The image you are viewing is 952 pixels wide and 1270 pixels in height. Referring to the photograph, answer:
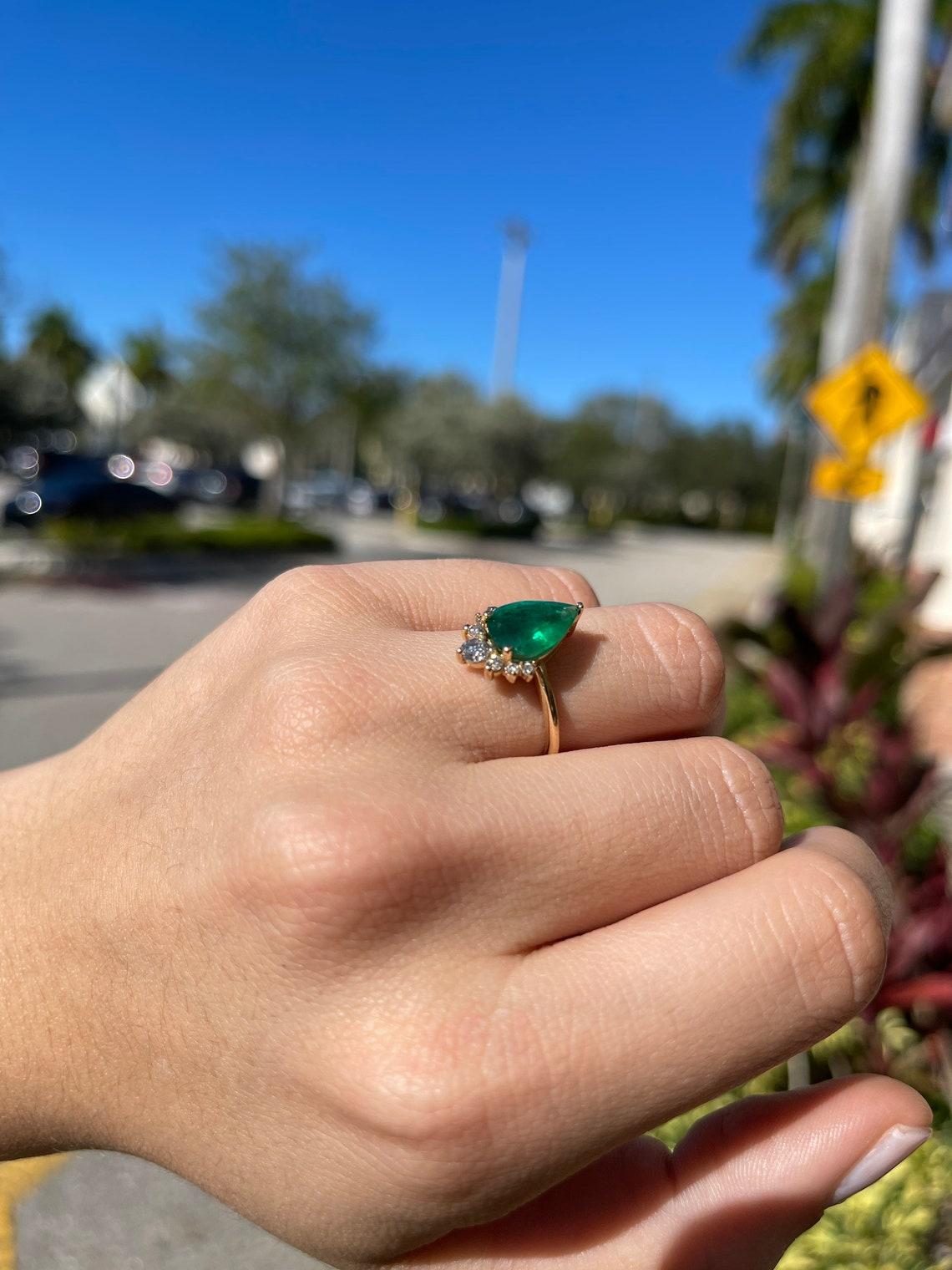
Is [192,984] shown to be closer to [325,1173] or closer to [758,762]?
[325,1173]

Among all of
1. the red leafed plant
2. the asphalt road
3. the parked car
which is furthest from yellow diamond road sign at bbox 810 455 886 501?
the parked car

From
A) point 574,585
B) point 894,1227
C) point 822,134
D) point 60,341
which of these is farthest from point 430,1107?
point 60,341

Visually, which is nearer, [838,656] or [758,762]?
[758,762]

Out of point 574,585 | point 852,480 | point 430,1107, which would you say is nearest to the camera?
point 430,1107

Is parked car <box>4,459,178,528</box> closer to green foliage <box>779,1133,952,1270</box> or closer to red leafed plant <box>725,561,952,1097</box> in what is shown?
red leafed plant <box>725,561,952,1097</box>

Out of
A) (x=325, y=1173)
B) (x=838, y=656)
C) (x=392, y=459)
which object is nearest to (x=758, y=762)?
(x=325, y=1173)

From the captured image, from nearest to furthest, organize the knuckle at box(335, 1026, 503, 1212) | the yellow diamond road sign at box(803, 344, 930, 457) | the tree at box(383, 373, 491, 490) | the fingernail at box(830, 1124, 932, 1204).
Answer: the knuckle at box(335, 1026, 503, 1212), the fingernail at box(830, 1124, 932, 1204), the yellow diamond road sign at box(803, 344, 930, 457), the tree at box(383, 373, 491, 490)

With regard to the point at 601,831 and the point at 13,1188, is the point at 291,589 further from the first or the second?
the point at 13,1188
